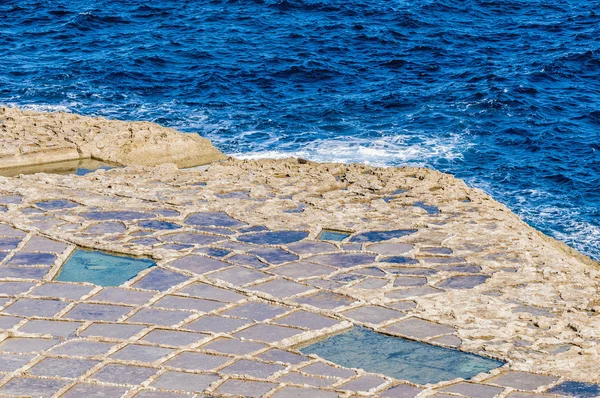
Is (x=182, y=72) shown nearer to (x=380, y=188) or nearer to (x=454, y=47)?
(x=454, y=47)

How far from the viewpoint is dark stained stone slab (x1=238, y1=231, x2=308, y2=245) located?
13961 mm

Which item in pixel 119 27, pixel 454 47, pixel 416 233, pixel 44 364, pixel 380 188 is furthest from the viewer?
pixel 119 27

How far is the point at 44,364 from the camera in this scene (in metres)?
10.2

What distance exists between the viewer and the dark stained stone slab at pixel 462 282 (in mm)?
12631

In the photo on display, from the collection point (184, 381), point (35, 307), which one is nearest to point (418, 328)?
point (184, 381)

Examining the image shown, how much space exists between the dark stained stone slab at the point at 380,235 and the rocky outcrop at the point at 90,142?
6997 millimetres

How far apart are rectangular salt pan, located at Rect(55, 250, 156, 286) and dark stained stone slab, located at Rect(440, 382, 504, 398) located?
4755 millimetres

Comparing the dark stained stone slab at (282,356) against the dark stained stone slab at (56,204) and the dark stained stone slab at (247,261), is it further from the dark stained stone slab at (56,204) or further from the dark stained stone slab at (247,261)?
the dark stained stone slab at (56,204)

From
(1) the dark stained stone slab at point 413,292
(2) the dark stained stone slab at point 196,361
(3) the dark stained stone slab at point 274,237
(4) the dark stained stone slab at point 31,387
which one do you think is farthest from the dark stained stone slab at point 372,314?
(4) the dark stained stone slab at point 31,387

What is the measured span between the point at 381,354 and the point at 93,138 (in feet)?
37.0

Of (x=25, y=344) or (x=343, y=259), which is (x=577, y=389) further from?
(x=25, y=344)

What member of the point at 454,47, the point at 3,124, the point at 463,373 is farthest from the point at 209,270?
the point at 454,47

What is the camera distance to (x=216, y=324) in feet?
36.8

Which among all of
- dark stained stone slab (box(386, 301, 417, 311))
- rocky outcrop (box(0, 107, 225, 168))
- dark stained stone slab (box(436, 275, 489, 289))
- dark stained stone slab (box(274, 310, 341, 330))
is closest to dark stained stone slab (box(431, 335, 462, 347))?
dark stained stone slab (box(386, 301, 417, 311))
